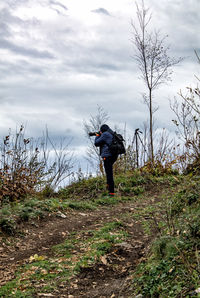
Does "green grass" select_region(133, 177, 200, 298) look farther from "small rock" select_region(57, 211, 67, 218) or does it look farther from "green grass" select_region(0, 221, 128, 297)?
"small rock" select_region(57, 211, 67, 218)

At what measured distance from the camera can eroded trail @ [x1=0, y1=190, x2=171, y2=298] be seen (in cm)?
446

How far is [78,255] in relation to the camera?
556 centimetres

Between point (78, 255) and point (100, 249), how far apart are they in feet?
1.24

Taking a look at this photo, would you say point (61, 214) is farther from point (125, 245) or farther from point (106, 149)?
point (106, 149)

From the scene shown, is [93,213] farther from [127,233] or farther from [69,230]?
[127,233]

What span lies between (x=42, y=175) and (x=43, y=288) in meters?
6.76

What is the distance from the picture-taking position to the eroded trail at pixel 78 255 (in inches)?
176

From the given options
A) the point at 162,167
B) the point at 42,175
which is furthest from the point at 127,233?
the point at 162,167

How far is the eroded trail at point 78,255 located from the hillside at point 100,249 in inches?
0.4

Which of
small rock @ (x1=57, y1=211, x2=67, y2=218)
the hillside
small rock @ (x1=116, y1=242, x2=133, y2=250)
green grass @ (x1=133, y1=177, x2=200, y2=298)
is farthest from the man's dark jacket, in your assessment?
green grass @ (x1=133, y1=177, x2=200, y2=298)

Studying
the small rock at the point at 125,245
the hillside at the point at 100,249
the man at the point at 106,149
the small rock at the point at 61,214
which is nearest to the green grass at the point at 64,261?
the hillside at the point at 100,249

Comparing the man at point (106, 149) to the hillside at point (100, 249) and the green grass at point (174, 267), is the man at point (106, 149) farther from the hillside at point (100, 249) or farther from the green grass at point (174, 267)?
the green grass at point (174, 267)

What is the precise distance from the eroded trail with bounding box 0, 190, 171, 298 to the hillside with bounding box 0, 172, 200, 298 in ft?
0.04

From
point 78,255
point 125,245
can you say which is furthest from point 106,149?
point 78,255
